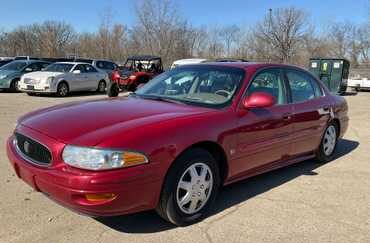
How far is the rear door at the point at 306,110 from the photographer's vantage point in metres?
5.52

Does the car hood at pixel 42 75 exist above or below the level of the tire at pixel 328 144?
above

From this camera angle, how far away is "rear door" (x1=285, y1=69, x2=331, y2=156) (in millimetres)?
5520

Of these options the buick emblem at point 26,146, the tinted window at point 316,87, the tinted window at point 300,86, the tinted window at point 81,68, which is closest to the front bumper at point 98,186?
the buick emblem at point 26,146

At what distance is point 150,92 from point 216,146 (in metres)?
1.37

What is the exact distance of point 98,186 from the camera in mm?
3373

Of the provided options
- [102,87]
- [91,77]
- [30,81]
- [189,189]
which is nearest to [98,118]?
[189,189]

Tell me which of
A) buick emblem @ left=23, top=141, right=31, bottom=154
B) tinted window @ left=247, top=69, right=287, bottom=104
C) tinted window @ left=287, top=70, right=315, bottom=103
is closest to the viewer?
buick emblem @ left=23, top=141, right=31, bottom=154

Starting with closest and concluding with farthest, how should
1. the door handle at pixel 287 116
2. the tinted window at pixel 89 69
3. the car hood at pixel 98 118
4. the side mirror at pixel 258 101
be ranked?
the car hood at pixel 98 118 → the side mirror at pixel 258 101 → the door handle at pixel 287 116 → the tinted window at pixel 89 69

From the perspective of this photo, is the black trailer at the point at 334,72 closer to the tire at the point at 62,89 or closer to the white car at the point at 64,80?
the white car at the point at 64,80

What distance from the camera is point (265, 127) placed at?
4.84m

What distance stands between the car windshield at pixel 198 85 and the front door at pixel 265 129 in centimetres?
24

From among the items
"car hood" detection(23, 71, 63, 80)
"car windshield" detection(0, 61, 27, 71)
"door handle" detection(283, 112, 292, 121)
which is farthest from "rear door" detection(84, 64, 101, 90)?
"door handle" detection(283, 112, 292, 121)

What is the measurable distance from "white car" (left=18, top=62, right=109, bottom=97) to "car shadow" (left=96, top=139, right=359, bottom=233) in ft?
40.8

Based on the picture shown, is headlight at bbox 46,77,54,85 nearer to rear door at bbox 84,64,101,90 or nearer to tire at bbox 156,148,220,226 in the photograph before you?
rear door at bbox 84,64,101,90
